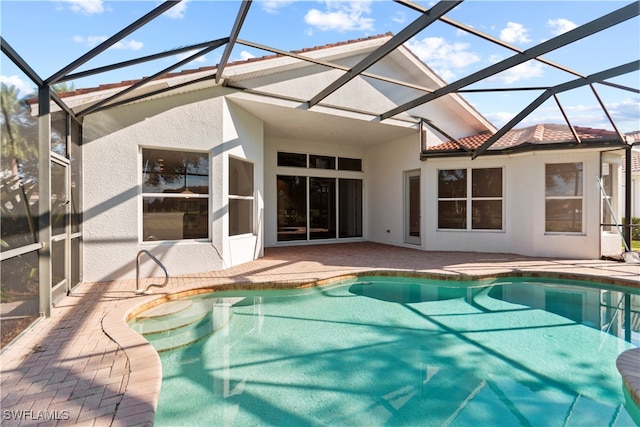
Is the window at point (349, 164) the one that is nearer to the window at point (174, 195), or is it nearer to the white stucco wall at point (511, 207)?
the white stucco wall at point (511, 207)

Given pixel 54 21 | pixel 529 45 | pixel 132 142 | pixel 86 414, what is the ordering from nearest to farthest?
pixel 86 414 < pixel 54 21 < pixel 529 45 < pixel 132 142

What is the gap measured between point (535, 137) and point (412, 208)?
186 inches

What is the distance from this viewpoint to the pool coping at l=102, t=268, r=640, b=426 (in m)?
2.95

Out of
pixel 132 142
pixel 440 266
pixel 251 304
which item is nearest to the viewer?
pixel 251 304

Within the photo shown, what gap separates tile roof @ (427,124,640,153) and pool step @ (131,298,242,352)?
30.0 ft

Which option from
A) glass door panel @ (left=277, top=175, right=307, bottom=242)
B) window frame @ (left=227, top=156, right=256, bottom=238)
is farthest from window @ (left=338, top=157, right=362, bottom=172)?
window frame @ (left=227, top=156, right=256, bottom=238)

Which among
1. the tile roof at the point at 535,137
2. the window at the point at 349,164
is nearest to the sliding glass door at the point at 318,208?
the window at the point at 349,164

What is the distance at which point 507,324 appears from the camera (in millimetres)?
5766

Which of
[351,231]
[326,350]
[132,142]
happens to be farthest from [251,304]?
[351,231]

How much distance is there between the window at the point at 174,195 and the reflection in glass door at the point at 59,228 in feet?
5.26

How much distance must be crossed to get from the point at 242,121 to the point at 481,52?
6210 mm

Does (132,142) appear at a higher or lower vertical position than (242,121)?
lower

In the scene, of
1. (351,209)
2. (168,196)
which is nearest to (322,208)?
(351,209)

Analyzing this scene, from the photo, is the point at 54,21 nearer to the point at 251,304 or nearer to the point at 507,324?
the point at 251,304
